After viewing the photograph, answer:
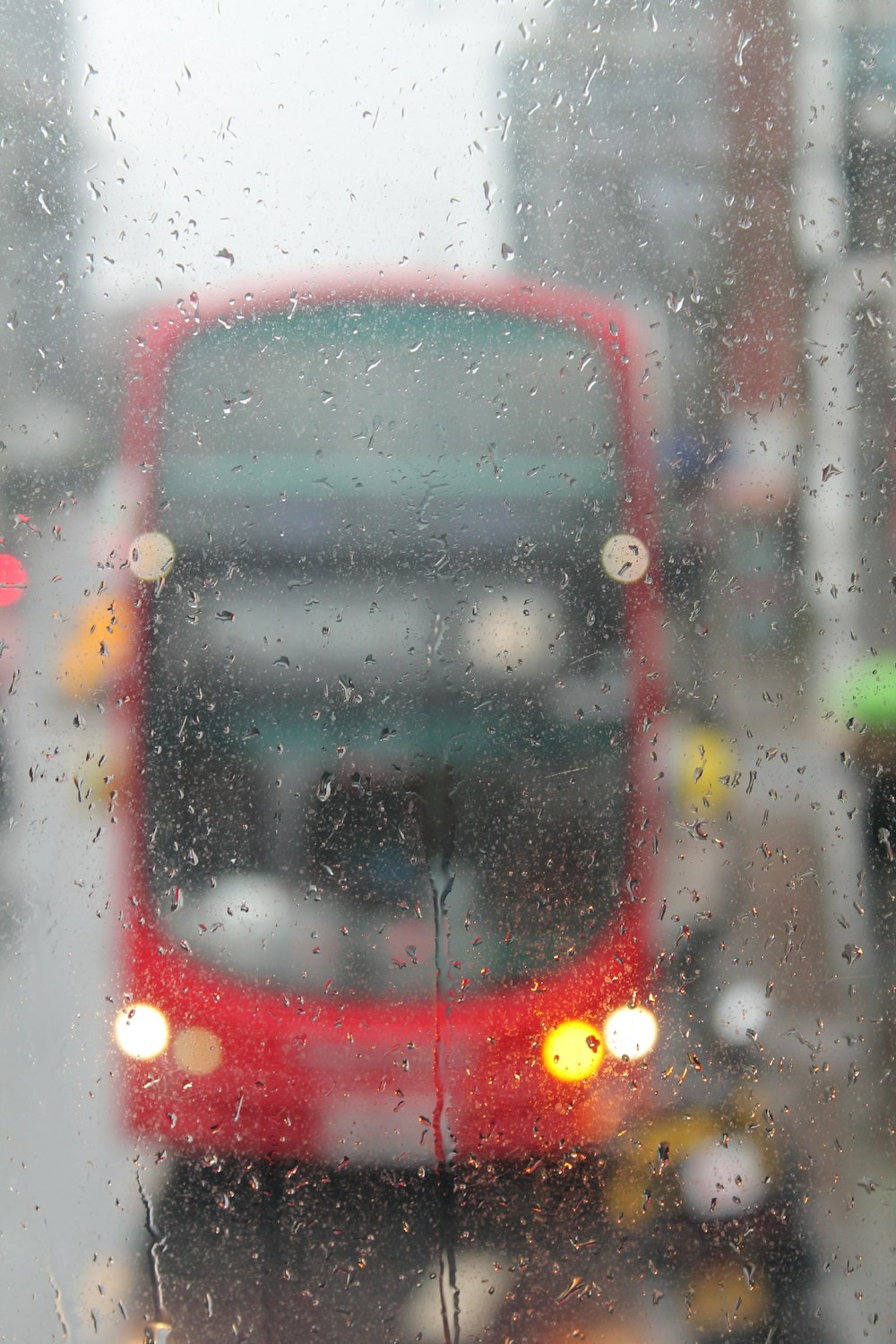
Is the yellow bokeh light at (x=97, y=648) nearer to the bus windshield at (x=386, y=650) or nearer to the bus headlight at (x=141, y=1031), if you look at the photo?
the bus windshield at (x=386, y=650)

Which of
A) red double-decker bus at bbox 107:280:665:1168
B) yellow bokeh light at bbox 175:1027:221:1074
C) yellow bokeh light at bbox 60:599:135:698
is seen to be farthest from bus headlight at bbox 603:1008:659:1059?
yellow bokeh light at bbox 60:599:135:698

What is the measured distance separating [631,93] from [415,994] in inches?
37.4

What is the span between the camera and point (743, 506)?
3.11ft

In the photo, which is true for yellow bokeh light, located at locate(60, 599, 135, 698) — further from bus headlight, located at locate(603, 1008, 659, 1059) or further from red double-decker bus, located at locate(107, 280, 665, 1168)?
bus headlight, located at locate(603, 1008, 659, 1059)

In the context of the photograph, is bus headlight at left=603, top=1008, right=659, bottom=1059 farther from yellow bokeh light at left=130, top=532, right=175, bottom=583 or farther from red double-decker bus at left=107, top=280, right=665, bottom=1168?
yellow bokeh light at left=130, top=532, right=175, bottom=583

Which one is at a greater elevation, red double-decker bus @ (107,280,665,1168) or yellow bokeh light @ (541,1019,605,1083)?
red double-decker bus @ (107,280,665,1168)

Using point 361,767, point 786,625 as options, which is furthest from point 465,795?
point 786,625

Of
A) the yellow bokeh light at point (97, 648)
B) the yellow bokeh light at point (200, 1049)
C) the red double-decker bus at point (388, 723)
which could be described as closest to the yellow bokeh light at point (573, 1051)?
the red double-decker bus at point (388, 723)

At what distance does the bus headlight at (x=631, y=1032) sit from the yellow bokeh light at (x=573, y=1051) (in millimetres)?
13

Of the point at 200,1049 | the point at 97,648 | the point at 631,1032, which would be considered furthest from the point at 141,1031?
the point at 631,1032

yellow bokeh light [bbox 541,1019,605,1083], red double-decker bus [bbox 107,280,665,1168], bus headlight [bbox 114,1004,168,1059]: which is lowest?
yellow bokeh light [bbox 541,1019,605,1083]

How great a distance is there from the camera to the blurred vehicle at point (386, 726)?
888mm

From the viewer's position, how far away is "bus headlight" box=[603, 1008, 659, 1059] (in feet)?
3.01

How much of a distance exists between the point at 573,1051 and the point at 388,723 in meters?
0.38
